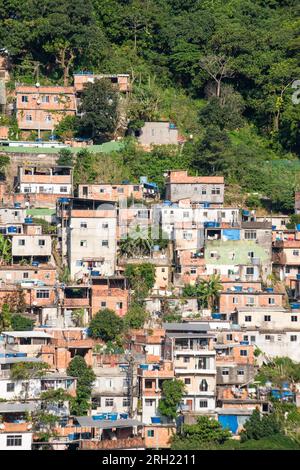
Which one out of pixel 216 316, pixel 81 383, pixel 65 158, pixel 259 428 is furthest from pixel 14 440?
pixel 65 158

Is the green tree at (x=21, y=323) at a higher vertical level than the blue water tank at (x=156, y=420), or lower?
higher

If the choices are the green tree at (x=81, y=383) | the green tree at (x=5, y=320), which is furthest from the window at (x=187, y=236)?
the green tree at (x=81, y=383)

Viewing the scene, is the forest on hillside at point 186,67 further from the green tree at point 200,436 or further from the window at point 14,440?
the window at point 14,440

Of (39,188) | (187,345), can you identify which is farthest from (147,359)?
(39,188)

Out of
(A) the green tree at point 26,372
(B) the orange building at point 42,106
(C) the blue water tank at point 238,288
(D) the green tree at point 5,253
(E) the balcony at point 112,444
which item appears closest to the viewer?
(E) the balcony at point 112,444

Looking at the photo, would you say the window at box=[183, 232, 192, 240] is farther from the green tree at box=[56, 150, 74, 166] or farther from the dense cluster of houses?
the green tree at box=[56, 150, 74, 166]

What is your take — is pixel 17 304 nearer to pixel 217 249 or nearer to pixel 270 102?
pixel 217 249

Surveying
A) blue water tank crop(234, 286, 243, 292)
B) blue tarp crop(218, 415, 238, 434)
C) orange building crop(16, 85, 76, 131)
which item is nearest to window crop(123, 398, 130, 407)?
blue tarp crop(218, 415, 238, 434)

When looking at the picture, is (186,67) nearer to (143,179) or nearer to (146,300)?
(143,179)
